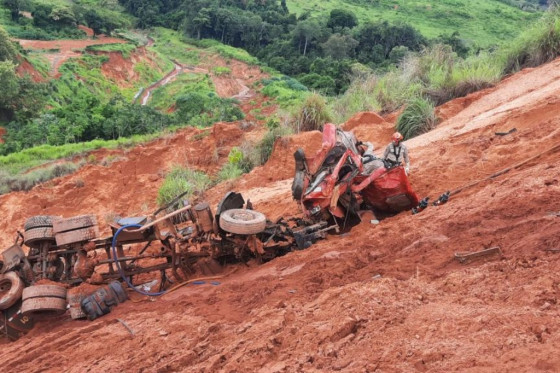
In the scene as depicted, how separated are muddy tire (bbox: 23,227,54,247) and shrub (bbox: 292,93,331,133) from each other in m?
10.4

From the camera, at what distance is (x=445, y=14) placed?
2630 inches

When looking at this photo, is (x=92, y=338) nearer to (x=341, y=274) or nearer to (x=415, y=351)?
(x=341, y=274)

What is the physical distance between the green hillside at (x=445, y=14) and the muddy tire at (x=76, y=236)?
57.2m

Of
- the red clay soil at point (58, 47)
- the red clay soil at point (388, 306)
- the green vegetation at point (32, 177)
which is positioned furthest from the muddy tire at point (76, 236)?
the red clay soil at point (58, 47)

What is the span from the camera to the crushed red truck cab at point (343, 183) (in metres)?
6.71

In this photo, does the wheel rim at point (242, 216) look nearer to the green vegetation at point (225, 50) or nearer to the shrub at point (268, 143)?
the shrub at point (268, 143)

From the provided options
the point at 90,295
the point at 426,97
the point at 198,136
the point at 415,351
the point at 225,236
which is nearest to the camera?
the point at 415,351

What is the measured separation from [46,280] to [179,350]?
2556 mm

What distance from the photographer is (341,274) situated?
16.3 ft

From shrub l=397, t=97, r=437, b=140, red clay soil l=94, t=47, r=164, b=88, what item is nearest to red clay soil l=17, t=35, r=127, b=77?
red clay soil l=94, t=47, r=164, b=88

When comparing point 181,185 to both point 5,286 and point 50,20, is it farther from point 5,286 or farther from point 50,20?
point 50,20

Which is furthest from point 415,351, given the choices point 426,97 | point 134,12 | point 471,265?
point 134,12

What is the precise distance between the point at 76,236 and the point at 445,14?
71415 mm

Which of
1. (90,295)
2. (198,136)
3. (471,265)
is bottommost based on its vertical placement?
(198,136)
